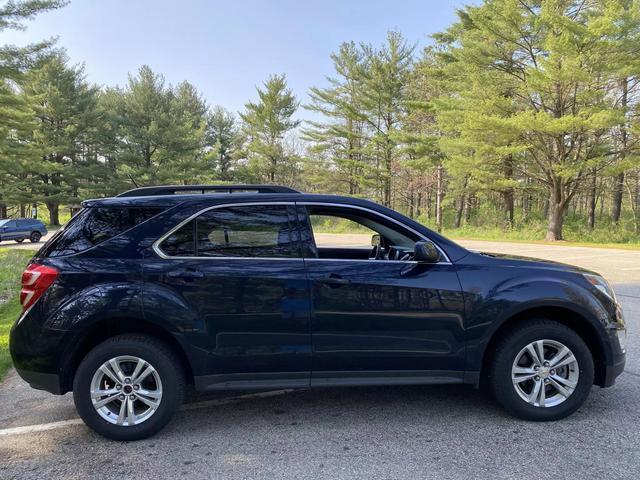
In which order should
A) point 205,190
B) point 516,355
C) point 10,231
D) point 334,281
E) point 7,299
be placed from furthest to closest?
point 10,231 < point 7,299 < point 205,190 < point 516,355 < point 334,281

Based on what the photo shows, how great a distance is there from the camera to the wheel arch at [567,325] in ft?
11.0

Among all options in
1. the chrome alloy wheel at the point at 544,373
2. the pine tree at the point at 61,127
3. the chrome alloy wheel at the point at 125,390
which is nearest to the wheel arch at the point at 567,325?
the chrome alloy wheel at the point at 544,373

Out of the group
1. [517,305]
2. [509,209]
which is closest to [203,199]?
[517,305]

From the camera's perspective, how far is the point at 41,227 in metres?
27.4

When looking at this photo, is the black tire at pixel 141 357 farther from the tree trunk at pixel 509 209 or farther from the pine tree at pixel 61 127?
the pine tree at pixel 61 127

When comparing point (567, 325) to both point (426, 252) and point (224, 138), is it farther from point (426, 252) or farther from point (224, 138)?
point (224, 138)

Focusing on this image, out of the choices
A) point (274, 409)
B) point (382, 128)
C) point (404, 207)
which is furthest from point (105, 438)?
point (404, 207)

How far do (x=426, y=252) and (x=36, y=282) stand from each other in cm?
281

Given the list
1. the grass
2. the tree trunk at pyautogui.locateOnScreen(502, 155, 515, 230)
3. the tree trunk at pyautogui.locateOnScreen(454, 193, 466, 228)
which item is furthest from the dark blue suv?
the tree trunk at pyautogui.locateOnScreen(454, 193, 466, 228)

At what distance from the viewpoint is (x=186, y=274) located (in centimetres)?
312

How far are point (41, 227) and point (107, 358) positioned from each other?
2922 centimetres

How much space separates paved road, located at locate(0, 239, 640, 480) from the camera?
2699 millimetres

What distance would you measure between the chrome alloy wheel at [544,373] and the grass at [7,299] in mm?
4925

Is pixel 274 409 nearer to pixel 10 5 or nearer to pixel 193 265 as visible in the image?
pixel 193 265
